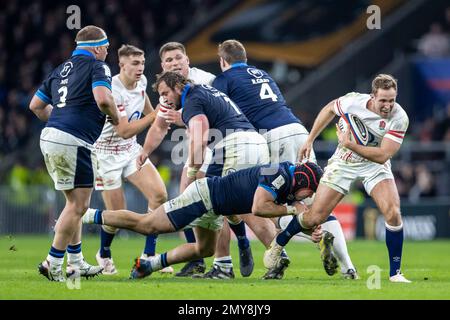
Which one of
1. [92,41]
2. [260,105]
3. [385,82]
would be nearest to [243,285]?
[385,82]

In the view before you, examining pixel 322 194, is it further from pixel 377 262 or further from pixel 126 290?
pixel 377 262

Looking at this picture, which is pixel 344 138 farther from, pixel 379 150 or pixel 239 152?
pixel 239 152

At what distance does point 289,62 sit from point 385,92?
1733 cm

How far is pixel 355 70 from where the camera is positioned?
27.2 m

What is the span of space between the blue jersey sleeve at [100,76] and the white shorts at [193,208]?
4.68 ft

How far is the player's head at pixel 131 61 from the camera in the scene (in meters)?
12.9

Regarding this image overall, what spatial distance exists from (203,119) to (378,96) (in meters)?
1.90

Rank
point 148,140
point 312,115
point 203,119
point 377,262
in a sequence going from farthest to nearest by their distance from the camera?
point 312,115, point 377,262, point 148,140, point 203,119

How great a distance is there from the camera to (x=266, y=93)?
12.8 meters

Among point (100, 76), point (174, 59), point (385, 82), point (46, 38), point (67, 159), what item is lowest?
point (67, 159)

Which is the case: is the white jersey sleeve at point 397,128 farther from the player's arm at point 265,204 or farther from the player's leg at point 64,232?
the player's leg at point 64,232

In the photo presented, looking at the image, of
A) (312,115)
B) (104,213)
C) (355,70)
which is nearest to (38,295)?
(104,213)

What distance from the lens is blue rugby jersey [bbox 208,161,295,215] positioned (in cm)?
1085

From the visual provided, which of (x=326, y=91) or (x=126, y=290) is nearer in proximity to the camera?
(x=126, y=290)
